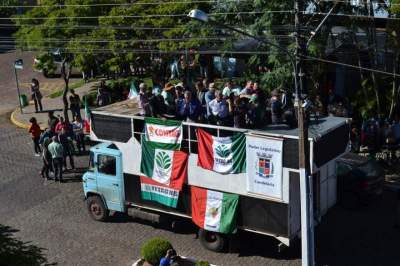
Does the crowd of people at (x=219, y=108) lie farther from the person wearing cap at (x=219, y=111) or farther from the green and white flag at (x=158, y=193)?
the green and white flag at (x=158, y=193)

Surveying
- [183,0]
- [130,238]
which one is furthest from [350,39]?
[130,238]

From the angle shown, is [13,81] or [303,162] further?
[13,81]

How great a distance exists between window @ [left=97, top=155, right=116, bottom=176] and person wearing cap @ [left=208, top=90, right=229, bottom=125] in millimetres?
2953

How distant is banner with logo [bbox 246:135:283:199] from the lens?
14102 millimetres

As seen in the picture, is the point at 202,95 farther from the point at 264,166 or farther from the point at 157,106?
the point at 264,166

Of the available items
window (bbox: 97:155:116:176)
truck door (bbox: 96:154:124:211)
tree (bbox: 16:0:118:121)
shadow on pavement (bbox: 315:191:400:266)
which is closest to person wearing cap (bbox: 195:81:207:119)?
truck door (bbox: 96:154:124:211)

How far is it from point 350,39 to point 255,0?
4.41 m

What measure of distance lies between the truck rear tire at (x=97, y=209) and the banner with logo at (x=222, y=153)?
3.84m

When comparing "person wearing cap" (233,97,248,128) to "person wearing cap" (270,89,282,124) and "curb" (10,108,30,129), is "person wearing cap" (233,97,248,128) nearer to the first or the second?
"person wearing cap" (270,89,282,124)

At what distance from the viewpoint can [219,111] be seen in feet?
52.6

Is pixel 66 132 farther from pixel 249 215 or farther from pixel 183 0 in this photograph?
pixel 249 215

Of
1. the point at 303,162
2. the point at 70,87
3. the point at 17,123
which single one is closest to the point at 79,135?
the point at 17,123

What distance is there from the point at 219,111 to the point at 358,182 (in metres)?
4.68

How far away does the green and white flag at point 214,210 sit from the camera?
49.2 feet
